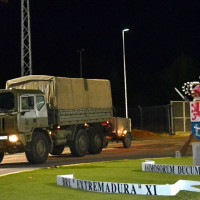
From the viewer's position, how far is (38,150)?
2339 cm

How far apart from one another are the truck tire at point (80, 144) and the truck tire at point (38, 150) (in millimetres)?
2839

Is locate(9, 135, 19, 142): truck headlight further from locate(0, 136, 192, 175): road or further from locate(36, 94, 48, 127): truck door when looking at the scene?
locate(36, 94, 48, 127): truck door

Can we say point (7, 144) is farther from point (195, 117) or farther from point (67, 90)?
point (195, 117)

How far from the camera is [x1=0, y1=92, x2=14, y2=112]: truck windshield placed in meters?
23.0

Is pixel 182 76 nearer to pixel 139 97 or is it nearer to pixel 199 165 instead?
pixel 139 97

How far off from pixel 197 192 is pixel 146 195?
1.12 m

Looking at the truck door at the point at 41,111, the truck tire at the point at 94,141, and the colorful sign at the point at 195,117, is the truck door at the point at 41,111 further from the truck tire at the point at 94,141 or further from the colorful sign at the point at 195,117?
the colorful sign at the point at 195,117

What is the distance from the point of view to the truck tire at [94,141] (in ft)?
93.3

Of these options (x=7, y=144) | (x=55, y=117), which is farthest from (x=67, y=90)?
(x=7, y=144)

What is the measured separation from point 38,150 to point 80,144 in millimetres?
4092

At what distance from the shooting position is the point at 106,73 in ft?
344

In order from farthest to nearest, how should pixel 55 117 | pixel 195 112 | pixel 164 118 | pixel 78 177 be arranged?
A: 1. pixel 164 118
2. pixel 55 117
3. pixel 195 112
4. pixel 78 177

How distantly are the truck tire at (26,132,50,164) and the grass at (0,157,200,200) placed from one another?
120 inches

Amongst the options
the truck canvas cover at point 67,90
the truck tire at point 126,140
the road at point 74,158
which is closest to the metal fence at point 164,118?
the truck tire at point 126,140
